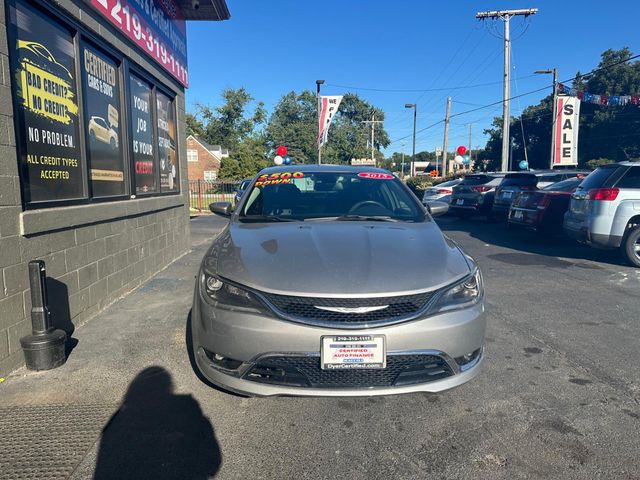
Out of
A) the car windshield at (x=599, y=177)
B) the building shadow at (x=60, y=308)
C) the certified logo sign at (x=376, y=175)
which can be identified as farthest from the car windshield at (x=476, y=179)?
the building shadow at (x=60, y=308)

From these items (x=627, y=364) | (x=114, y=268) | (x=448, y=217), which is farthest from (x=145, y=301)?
(x=448, y=217)

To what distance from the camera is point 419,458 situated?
2521 mm

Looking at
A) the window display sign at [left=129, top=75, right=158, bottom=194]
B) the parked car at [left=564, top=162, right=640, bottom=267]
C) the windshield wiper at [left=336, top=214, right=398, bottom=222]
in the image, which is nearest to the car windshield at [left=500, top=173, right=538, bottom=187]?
the parked car at [left=564, top=162, right=640, bottom=267]

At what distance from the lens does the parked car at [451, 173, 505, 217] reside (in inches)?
557

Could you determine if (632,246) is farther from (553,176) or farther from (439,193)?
(439,193)

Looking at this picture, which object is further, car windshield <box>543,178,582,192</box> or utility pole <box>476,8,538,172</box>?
utility pole <box>476,8,538,172</box>

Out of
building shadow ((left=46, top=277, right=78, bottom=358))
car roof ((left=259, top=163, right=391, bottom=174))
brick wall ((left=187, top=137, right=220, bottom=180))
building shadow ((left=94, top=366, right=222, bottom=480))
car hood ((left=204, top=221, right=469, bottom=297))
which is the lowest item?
building shadow ((left=94, top=366, right=222, bottom=480))

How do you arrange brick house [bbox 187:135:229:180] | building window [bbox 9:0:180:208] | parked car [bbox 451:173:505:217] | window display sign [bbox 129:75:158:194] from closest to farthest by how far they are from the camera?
building window [bbox 9:0:180:208] < window display sign [bbox 129:75:158:194] < parked car [bbox 451:173:505:217] < brick house [bbox 187:135:229:180]

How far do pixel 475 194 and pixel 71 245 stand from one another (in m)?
12.0

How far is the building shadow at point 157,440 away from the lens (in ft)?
7.95

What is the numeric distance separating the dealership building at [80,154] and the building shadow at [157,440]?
1243 mm

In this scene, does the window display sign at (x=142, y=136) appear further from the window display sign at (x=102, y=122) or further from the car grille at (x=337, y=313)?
the car grille at (x=337, y=313)

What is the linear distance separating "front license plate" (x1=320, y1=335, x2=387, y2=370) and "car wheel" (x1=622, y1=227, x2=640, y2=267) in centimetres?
665

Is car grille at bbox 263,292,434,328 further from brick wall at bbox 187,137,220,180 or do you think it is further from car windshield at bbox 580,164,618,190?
brick wall at bbox 187,137,220,180
